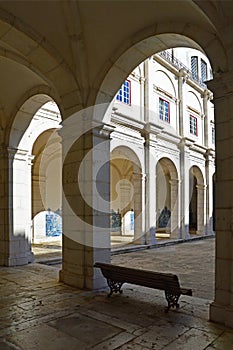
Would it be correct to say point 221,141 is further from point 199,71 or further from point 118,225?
point 199,71

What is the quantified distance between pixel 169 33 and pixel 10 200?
5208 mm

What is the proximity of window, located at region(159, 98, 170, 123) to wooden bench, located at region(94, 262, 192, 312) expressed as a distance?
10.8m

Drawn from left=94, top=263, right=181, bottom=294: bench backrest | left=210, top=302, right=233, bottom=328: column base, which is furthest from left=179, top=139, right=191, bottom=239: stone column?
left=210, top=302, right=233, bottom=328: column base

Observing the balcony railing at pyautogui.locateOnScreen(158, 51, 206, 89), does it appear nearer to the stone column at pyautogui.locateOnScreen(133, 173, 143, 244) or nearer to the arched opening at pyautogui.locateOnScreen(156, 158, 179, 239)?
the arched opening at pyautogui.locateOnScreen(156, 158, 179, 239)

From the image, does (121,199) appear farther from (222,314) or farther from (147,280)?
(222,314)

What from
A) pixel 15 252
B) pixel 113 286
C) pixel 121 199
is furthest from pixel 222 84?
pixel 121 199

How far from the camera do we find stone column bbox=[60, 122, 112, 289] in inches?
211

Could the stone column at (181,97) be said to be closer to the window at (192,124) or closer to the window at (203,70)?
the window at (192,124)

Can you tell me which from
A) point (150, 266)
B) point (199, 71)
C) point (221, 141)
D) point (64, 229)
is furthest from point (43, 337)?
point (199, 71)

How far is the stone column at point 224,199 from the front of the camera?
3.70 m

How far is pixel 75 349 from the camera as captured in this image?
318 centimetres

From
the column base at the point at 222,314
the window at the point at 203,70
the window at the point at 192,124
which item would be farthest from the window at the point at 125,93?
the column base at the point at 222,314

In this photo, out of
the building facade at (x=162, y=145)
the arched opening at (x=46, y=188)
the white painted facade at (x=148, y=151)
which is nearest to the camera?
the white painted facade at (x=148, y=151)

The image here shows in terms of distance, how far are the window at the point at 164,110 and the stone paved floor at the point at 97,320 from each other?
10.1 m
